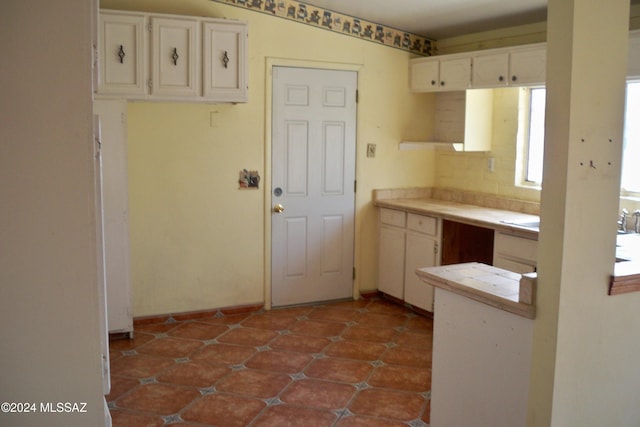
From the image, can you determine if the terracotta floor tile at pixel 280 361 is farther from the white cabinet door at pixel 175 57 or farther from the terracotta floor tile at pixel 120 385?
the white cabinet door at pixel 175 57

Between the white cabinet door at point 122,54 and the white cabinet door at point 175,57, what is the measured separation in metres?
0.09

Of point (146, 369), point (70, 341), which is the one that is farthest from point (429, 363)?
point (70, 341)

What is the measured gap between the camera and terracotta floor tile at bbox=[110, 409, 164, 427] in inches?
125

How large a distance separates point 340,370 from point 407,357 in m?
0.53

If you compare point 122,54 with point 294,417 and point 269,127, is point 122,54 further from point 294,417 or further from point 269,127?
point 294,417

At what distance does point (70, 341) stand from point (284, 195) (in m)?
3.82

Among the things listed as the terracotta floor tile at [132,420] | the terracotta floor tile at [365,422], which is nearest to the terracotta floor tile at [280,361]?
the terracotta floor tile at [365,422]

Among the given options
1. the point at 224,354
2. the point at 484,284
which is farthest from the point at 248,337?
the point at 484,284

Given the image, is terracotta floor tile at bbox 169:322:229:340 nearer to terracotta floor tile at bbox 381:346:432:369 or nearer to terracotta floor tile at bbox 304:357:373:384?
terracotta floor tile at bbox 304:357:373:384

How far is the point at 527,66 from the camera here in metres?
4.34

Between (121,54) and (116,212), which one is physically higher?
(121,54)

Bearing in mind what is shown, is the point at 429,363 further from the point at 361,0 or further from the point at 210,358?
the point at 361,0

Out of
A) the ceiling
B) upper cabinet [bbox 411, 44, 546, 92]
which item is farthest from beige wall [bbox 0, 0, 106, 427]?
upper cabinet [bbox 411, 44, 546, 92]

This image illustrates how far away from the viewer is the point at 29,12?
129 cm
